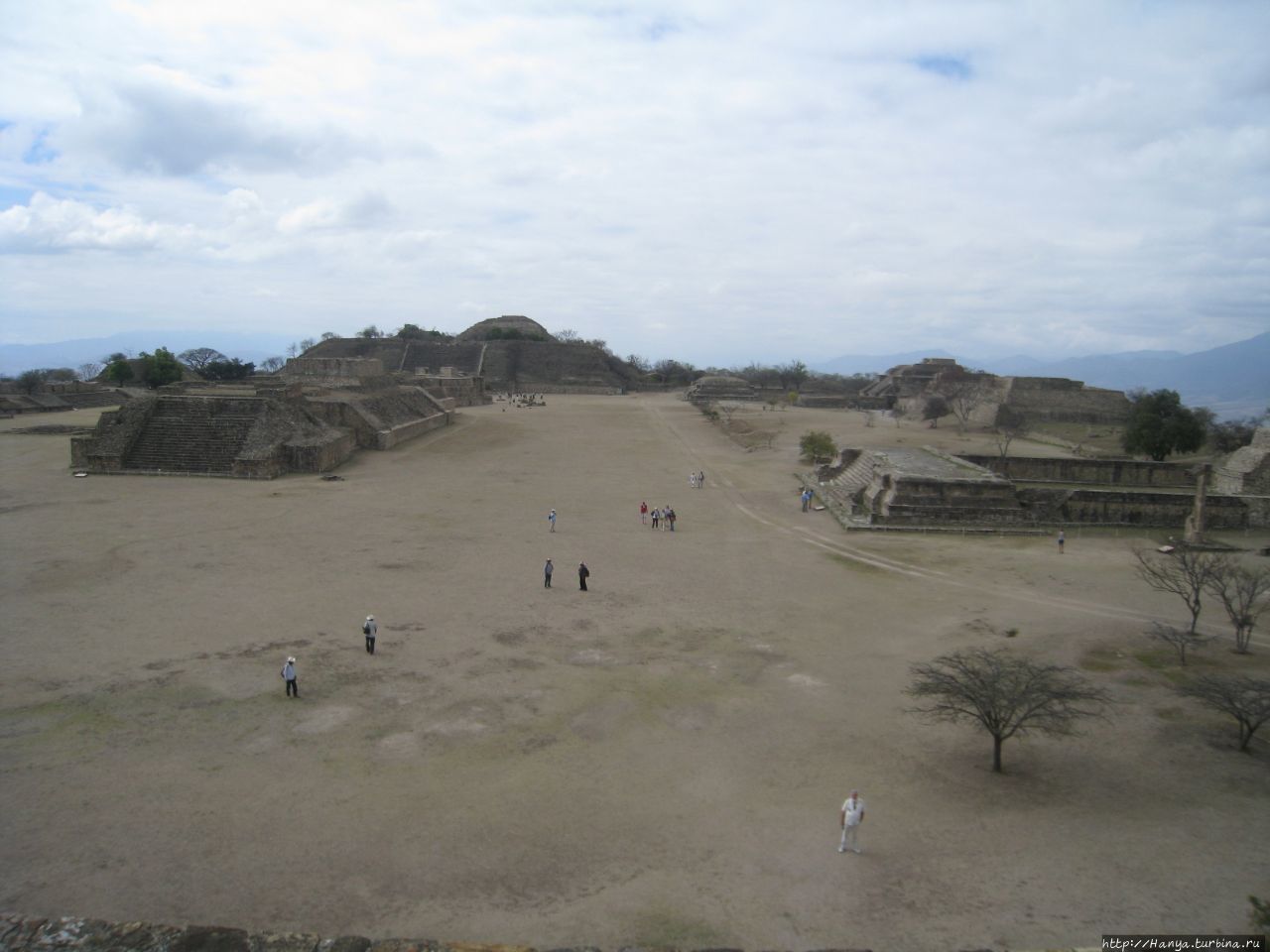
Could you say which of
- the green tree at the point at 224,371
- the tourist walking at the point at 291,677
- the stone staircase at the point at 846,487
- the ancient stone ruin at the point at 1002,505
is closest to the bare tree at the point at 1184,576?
the ancient stone ruin at the point at 1002,505

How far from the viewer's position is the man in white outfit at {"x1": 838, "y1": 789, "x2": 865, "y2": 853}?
7.52 meters

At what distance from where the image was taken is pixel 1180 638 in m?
12.8

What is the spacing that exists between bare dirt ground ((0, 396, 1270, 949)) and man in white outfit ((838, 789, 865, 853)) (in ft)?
0.67

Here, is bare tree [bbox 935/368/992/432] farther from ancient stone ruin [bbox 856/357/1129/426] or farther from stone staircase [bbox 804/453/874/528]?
stone staircase [bbox 804/453/874/528]

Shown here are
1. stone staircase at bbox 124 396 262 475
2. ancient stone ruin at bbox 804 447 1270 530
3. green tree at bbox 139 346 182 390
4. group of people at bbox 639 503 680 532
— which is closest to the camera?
group of people at bbox 639 503 680 532

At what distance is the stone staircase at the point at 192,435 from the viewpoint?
2872 cm

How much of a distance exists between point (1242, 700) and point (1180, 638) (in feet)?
11.1

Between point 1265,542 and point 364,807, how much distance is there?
24.5 meters

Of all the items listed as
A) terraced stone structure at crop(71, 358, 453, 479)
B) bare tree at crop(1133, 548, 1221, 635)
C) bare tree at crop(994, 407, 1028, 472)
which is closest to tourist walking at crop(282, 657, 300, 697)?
bare tree at crop(1133, 548, 1221, 635)

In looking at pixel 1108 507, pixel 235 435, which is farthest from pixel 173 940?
pixel 235 435

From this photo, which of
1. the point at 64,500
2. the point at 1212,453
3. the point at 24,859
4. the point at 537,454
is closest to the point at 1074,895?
the point at 24,859

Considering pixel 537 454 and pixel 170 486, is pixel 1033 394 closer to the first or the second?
pixel 537 454

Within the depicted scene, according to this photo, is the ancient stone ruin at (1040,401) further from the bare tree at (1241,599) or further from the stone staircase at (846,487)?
the bare tree at (1241,599)

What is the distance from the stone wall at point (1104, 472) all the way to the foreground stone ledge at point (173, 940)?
→ 26.8m
